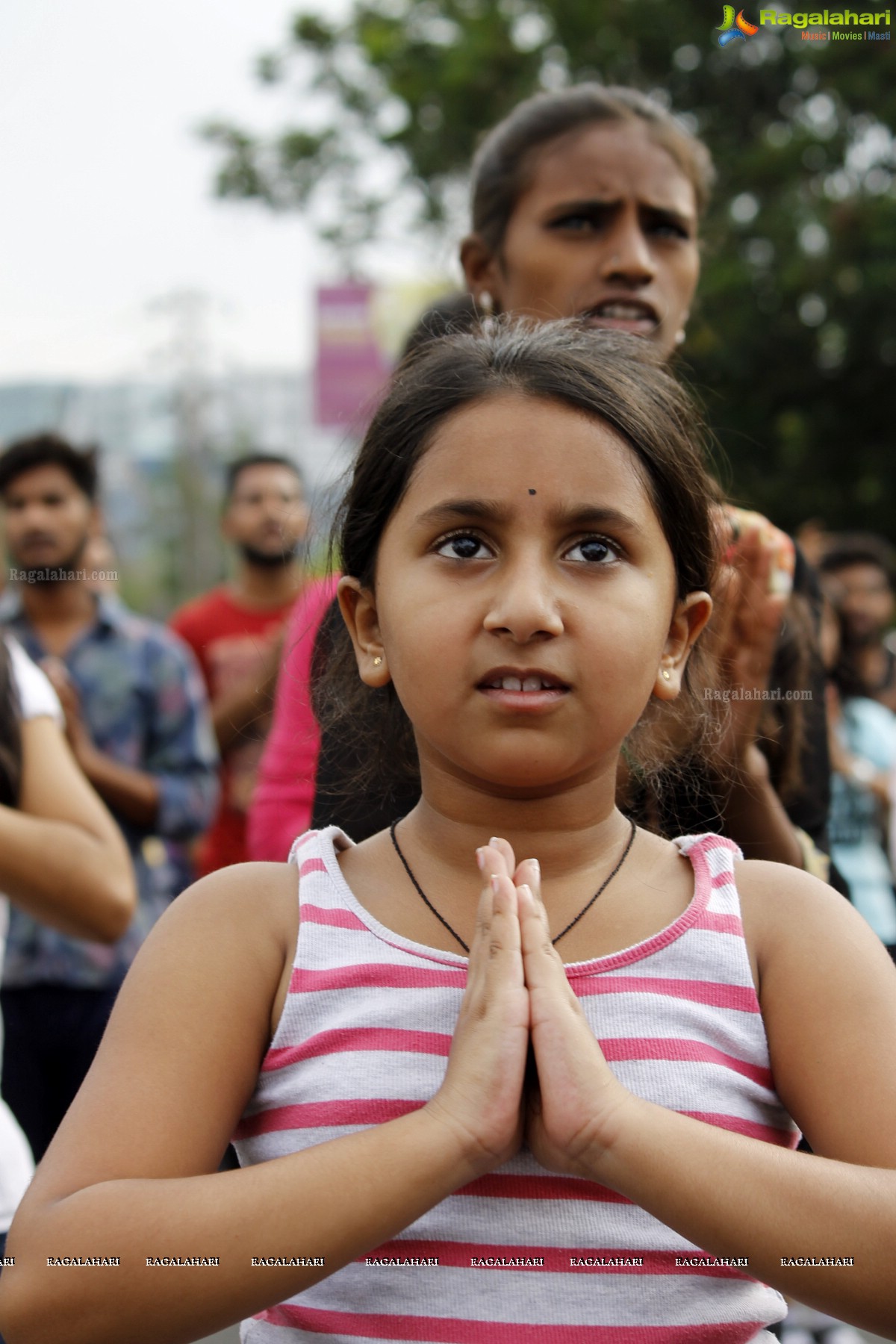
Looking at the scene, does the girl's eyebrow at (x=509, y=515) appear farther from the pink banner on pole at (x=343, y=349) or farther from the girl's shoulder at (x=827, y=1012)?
the pink banner on pole at (x=343, y=349)

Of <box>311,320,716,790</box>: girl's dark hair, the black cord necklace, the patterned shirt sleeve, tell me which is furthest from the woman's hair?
the patterned shirt sleeve

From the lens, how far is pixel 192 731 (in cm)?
447

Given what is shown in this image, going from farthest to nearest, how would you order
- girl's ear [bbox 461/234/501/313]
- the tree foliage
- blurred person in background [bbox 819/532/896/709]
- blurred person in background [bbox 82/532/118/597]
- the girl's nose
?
1. the tree foliage
2. blurred person in background [bbox 819/532/896/709]
3. blurred person in background [bbox 82/532/118/597]
4. girl's ear [bbox 461/234/501/313]
5. the girl's nose

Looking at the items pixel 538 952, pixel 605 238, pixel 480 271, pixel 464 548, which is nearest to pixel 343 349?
pixel 480 271

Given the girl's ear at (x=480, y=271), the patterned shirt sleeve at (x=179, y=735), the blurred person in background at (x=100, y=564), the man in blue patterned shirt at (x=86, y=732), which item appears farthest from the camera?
the blurred person in background at (x=100, y=564)

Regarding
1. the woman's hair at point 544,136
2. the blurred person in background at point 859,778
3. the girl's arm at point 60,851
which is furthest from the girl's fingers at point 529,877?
the blurred person in background at point 859,778

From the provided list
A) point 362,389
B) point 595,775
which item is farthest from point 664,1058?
point 362,389

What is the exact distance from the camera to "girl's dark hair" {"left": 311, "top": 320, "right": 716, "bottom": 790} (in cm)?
161

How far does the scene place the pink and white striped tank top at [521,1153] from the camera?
54.2 inches

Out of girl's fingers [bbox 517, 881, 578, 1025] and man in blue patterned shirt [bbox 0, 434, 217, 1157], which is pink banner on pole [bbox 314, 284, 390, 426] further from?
girl's fingers [bbox 517, 881, 578, 1025]

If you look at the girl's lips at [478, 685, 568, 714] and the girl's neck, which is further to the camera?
the girl's neck

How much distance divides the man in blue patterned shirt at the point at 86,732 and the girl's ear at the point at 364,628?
2246 mm

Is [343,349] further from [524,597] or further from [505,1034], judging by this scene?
[505,1034]

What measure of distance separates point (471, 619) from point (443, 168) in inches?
556
